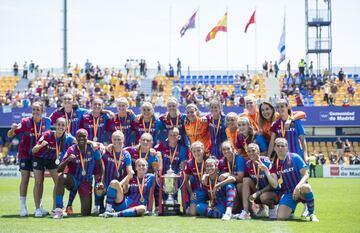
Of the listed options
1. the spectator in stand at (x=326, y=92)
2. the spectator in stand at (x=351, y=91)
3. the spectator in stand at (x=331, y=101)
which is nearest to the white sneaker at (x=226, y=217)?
the spectator in stand at (x=331, y=101)

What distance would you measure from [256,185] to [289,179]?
61 cm

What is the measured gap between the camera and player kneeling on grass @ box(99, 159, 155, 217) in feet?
31.1

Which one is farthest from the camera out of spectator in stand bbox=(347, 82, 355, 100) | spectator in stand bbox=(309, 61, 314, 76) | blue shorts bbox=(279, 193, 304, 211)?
spectator in stand bbox=(309, 61, 314, 76)

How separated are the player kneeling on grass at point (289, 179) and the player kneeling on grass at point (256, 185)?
0.64ft

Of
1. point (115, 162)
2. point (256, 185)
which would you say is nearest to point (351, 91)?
point (256, 185)

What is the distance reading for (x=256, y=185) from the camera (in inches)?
382

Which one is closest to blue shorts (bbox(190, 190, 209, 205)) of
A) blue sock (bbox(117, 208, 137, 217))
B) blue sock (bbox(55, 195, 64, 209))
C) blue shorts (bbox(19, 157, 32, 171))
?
blue sock (bbox(117, 208, 137, 217))

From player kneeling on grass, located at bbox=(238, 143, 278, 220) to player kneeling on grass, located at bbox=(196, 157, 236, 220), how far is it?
209 mm

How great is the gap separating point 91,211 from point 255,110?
3359 mm

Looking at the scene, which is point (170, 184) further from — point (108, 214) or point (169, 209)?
point (108, 214)

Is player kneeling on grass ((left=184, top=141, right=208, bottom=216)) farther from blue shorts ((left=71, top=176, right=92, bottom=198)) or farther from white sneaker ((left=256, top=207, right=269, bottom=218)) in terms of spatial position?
blue shorts ((left=71, top=176, right=92, bottom=198))

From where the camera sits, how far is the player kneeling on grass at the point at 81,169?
959cm

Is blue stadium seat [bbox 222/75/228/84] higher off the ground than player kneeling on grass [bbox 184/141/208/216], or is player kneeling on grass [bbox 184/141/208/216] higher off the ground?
blue stadium seat [bbox 222/75/228/84]

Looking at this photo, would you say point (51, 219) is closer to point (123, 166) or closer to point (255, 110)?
point (123, 166)
